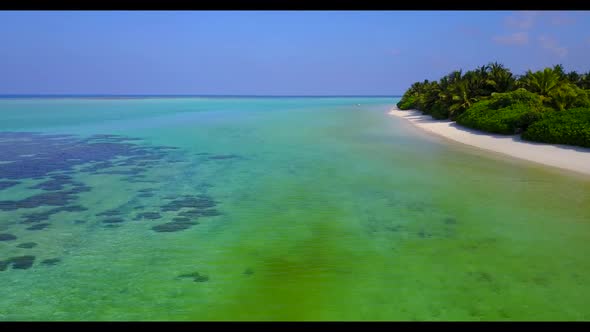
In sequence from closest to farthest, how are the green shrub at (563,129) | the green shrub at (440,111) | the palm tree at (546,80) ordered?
the green shrub at (563,129)
the palm tree at (546,80)
the green shrub at (440,111)

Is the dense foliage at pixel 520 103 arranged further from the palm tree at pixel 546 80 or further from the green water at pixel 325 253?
the green water at pixel 325 253

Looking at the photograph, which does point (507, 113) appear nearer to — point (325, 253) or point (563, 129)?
point (563, 129)

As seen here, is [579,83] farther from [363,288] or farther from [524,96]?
[363,288]

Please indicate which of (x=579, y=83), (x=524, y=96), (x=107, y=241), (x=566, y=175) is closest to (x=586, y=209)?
(x=566, y=175)

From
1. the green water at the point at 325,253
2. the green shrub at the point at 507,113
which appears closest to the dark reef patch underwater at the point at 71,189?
the green water at the point at 325,253

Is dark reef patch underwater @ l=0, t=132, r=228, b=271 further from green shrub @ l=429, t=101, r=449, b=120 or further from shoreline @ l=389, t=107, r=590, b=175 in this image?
green shrub @ l=429, t=101, r=449, b=120

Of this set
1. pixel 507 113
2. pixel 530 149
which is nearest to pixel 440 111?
pixel 507 113

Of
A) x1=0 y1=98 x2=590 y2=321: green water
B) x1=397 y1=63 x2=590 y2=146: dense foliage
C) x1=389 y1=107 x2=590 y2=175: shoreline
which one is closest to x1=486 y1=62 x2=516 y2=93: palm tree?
x1=397 y1=63 x2=590 y2=146: dense foliage
